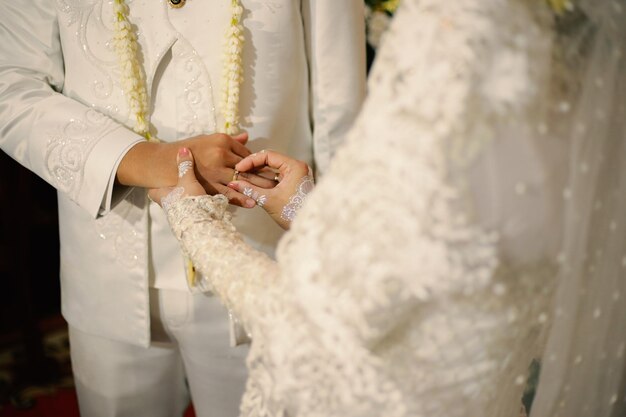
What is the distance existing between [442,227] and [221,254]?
299mm

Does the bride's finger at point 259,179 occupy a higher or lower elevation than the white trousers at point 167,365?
higher

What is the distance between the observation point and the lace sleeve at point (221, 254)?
554 millimetres

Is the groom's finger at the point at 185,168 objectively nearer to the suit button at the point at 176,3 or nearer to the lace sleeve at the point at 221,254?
the lace sleeve at the point at 221,254

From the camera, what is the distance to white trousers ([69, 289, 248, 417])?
0.99 meters

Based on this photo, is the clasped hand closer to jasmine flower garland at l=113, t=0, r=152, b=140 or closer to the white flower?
jasmine flower garland at l=113, t=0, r=152, b=140

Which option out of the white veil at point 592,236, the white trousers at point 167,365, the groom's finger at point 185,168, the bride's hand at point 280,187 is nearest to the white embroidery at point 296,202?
the bride's hand at point 280,187

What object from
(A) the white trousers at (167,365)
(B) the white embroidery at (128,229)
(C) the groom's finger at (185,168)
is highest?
(C) the groom's finger at (185,168)

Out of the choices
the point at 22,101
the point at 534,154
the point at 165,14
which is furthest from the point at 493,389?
the point at 22,101

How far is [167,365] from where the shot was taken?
1.06 meters

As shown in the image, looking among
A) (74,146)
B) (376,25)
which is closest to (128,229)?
(74,146)

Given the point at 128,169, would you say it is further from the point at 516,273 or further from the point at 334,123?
the point at 516,273

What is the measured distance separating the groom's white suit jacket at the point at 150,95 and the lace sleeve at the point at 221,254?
0.18 metres

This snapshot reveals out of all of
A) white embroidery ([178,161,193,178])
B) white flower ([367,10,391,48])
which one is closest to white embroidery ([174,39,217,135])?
white embroidery ([178,161,193,178])

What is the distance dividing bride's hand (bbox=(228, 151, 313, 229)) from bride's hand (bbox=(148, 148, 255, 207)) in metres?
0.02
